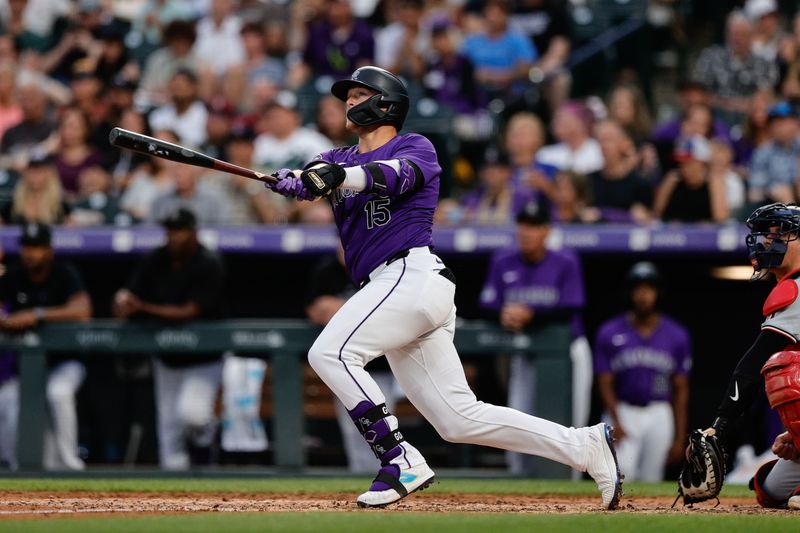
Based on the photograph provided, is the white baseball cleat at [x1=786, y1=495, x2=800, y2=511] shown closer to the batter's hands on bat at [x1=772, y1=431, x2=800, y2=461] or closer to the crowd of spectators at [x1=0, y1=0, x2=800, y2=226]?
the batter's hands on bat at [x1=772, y1=431, x2=800, y2=461]

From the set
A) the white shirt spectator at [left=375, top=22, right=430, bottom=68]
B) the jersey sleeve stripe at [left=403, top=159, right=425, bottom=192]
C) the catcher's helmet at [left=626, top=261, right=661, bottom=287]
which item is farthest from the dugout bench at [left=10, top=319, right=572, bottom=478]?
the white shirt spectator at [left=375, top=22, right=430, bottom=68]

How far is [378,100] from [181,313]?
3314 millimetres

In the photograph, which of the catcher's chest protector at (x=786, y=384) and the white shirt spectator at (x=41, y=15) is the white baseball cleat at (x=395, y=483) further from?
the white shirt spectator at (x=41, y=15)

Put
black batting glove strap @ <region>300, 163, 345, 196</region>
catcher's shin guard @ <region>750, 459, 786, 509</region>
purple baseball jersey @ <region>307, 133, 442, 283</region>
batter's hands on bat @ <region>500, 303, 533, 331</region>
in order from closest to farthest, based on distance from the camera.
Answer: black batting glove strap @ <region>300, 163, 345, 196</region>
purple baseball jersey @ <region>307, 133, 442, 283</region>
catcher's shin guard @ <region>750, 459, 786, 509</region>
batter's hands on bat @ <region>500, 303, 533, 331</region>

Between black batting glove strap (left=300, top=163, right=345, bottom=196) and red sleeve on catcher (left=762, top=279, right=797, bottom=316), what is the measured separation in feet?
5.77

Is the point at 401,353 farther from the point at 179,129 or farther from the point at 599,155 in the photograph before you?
the point at 179,129

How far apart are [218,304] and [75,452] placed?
1316 millimetres

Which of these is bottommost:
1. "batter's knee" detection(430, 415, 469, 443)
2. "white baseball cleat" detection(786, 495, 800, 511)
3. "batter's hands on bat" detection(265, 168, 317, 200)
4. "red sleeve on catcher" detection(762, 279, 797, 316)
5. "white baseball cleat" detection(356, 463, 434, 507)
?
"white baseball cleat" detection(786, 495, 800, 511)

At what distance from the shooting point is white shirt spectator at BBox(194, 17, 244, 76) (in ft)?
38.5

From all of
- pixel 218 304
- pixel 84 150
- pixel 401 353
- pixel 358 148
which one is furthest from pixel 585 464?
pixel 84 150

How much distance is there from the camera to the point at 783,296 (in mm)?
5027

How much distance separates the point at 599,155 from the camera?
9.73 m

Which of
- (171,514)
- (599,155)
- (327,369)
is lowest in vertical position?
(171,514)

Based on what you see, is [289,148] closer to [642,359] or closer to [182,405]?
[182,405]
